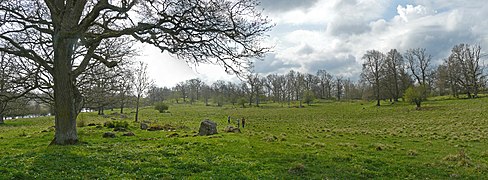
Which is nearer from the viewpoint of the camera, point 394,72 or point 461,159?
point 461,159

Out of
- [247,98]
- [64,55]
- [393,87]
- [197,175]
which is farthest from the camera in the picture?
[247,98]

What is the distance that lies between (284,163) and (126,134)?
549 inches

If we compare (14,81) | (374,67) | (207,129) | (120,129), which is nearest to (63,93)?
(14,81)

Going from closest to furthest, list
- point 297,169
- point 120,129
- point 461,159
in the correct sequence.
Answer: point 297,169 → point 461,159 → point 120,129

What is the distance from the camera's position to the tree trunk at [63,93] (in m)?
15.8

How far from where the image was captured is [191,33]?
14.0m

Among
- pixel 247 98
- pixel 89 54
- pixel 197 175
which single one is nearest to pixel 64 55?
pixel 89 54

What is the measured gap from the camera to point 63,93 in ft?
51.9

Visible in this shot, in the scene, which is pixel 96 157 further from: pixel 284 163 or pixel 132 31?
pixel 284 163

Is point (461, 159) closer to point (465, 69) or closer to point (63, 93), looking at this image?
point (63, 93)

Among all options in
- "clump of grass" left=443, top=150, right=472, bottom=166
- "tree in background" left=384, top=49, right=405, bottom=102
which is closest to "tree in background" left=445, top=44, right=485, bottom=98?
"tree in background" left=384, top=49, right=405, bottom=102

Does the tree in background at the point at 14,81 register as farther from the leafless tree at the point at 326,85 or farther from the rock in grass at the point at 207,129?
the leafless tree at the point at 326,85

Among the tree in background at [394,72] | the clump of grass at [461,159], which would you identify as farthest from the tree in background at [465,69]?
the clump of grass at [461,159]

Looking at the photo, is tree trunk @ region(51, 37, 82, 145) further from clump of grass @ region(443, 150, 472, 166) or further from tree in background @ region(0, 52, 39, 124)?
clump of grass @ region(443, 150, 472, 166)
